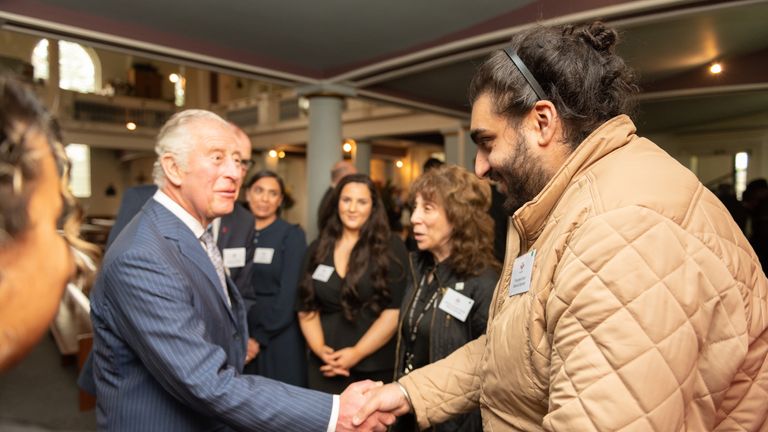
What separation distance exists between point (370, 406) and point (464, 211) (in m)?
1.11

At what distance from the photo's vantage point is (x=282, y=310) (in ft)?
10.4

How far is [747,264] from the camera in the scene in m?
0.91

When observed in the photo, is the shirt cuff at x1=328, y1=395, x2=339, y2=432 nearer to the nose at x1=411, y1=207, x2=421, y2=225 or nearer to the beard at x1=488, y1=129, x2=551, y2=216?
the beard at x1=488, y1=129, x2=551, y2=216

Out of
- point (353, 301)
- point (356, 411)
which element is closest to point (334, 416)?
point (356, 411)

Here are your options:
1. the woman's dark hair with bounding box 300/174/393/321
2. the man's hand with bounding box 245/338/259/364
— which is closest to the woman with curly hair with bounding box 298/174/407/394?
the woman's dark hair with bounding box 300/174/393/321

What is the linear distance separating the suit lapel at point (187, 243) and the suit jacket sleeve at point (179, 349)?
14 centimetres

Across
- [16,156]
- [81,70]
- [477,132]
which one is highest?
[81,70]

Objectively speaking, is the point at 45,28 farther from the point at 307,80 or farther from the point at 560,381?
the point at 560,381

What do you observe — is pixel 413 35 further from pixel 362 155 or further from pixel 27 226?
pixel 362 155

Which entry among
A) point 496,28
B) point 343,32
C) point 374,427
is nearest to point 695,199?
point 374,427

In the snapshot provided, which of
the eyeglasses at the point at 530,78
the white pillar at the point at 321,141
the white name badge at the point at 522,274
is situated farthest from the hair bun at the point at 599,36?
the white pillar at the point at 321,141

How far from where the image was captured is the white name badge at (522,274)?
41.7 inches

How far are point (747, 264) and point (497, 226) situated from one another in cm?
247

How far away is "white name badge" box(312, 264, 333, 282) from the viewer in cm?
284
